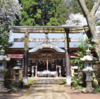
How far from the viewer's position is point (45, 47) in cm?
1435

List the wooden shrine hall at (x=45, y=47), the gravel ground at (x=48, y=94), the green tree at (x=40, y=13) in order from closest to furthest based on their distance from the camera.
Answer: the gravel ground at (x=48, y=94) → the wooden shrine hall at (x=45, y=47) → the green tree at (x=40, y=13)

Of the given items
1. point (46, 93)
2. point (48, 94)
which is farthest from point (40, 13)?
point (48, 94)

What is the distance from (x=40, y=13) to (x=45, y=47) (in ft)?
46.4

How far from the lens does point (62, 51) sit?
559 inches

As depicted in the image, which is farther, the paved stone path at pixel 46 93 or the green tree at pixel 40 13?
the green tree at pixel 40 13

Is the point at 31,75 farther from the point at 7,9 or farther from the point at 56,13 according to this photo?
the point at 56,13

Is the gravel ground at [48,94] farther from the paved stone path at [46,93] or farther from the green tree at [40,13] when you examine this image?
the green tree at [40,13]

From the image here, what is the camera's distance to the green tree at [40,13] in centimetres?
2497

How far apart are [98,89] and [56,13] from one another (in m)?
23.2

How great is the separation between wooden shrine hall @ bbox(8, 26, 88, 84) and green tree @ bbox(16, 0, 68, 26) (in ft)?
29.2

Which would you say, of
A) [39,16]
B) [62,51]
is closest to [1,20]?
[39,16]

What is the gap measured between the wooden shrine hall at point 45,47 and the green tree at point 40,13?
29.2ft

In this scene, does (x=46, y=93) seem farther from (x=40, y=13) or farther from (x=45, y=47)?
(x=40, y=13)

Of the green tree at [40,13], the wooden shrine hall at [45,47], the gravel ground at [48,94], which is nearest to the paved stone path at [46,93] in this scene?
the gravel ground at [48,94]
